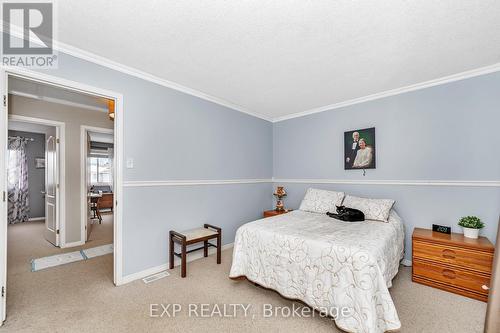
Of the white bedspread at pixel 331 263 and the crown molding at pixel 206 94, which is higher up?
the crown molding at pixel 206 94

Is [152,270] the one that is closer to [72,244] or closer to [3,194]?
[3,194]

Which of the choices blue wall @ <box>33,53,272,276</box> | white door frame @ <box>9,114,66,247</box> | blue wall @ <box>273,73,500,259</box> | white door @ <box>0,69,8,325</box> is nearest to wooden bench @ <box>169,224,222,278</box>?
blue wall @ <box>33,53,272,276</box>

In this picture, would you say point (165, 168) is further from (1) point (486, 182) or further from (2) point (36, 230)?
(2) point (36, 230)

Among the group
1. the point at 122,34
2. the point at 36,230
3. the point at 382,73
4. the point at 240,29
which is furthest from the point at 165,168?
the point at 36,230

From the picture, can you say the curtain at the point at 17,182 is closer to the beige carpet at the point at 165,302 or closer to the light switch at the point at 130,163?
the beige carpet at the point at 165,302

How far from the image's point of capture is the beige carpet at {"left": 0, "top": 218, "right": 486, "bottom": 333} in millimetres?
1871

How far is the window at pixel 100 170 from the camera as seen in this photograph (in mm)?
8336

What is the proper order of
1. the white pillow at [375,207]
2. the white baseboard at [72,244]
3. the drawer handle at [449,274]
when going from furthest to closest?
the white baseboard at [72,244] < the white pillow at [375,207] < the drawer handle at [449,274]

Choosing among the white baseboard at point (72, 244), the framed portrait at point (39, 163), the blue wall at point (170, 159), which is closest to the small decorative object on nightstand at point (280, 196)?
the blue wall at point (170, 159)

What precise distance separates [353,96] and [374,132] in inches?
25.9

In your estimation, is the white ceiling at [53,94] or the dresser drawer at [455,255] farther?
the white ceiling at [53,94]

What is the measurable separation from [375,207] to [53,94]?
515 centimetres

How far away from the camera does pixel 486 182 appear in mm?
2607

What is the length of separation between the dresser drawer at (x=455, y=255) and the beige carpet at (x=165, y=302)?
13.3 inches
